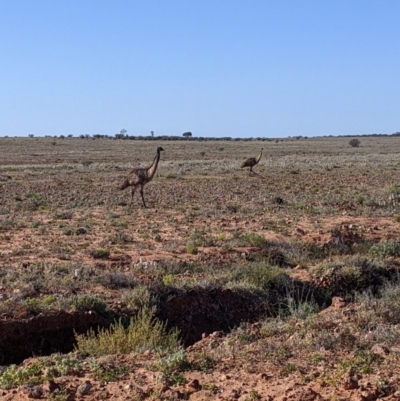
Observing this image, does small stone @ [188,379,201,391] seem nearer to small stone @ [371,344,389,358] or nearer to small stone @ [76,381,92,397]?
small stone @ [76,381,92,397]

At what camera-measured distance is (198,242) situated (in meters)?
14.1

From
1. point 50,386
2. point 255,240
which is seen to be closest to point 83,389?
point 50,386

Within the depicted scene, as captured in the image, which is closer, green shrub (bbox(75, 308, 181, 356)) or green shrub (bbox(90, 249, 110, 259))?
green shrub (bbox(75, 308, 181, 356))

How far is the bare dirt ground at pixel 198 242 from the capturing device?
19.2 feet

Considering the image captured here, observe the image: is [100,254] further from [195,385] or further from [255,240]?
[195,385]

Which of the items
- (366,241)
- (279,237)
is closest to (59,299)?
(279,237)

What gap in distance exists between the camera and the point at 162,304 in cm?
984

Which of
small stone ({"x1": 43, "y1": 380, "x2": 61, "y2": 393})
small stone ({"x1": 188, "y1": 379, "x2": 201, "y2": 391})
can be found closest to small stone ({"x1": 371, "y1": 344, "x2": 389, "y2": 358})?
small stone ({"x1": 188, "y1": 379, "x2": 201, "y2": 391})

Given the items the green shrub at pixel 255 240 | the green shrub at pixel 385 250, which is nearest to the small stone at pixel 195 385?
the green shrub at pixel 385 250

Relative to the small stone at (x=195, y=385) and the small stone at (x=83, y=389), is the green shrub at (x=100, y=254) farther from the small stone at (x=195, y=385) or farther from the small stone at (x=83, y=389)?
the small stone at (x=195, y=385)

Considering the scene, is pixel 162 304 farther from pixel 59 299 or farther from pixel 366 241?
pixel 366 241

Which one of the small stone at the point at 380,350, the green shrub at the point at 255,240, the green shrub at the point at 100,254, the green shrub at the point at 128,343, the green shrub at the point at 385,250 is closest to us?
the small stone at the point at 380,350

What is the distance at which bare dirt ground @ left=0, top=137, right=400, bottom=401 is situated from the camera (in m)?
5.85

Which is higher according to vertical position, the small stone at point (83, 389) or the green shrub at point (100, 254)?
the green shrub at point (100, 254)
